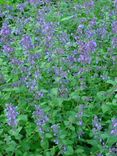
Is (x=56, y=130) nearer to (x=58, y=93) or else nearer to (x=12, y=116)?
(x=12, y=116)

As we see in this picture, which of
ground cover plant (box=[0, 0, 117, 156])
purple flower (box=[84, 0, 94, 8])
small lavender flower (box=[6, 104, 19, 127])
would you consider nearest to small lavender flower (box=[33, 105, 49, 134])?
ground cover plant (box=[0, 0, 117, 156])

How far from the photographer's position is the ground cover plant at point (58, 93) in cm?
277

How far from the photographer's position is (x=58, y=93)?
10.1ft

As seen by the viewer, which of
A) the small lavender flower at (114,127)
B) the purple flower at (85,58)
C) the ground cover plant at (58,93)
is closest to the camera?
the small lavender flower at (114,127)

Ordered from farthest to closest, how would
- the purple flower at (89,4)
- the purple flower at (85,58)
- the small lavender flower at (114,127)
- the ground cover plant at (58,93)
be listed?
1. the purple flower at (89,4)
2. the purple flower at (85,58)
3. the ground cover plant at (58,93)
4. the small lavender flower at (114,127)

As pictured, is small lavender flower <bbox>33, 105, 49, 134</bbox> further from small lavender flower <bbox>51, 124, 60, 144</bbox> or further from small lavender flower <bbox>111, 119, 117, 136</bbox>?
small lavender flower <bbox>111, 119, 117, 136</bbox>

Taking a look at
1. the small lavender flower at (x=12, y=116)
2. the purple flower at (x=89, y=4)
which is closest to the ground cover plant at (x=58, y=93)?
the small lavender flower at (x=12, y=116)

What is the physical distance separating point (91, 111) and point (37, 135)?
1.39 feet

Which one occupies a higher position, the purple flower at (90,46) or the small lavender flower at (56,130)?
the purple flower at (90,46)

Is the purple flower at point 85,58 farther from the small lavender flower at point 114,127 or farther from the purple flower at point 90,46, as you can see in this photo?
the small lavender flower at point 114,127

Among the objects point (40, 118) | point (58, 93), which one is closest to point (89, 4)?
point (58, 93)

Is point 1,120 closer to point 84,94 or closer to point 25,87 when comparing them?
point 25,87

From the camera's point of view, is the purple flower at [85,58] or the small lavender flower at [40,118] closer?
the small lavender flower at [40,118]

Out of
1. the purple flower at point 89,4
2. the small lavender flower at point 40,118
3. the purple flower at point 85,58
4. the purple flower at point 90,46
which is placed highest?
the purple flower at point 89,4
